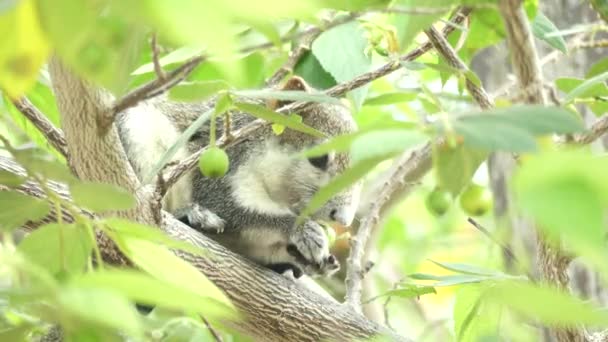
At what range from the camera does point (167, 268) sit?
28.5 inches

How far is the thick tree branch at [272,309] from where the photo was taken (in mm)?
1551

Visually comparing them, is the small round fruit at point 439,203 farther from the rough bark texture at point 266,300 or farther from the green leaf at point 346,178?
the green leaf at point 346,178

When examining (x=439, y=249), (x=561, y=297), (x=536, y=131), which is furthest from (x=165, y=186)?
(x=439, y=249)

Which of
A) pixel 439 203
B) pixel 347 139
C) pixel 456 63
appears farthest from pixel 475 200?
pixel 347 139

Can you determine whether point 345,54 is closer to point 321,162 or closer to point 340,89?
point 340,89

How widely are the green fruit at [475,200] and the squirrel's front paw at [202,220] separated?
1.65ft

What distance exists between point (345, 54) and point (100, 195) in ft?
2.47

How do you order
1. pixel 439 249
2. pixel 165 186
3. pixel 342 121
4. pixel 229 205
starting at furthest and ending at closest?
pixel 439 249
pixel 342 121
pixel 229 205
pixel 165 186

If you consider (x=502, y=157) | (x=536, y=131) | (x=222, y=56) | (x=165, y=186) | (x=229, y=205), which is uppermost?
(x=222, y=56)

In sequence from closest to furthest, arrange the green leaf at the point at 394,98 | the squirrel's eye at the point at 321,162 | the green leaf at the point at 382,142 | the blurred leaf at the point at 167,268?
the green leaf at the point at 382,142
the blurred leaf at the point at 167,268
the green leaf at the point at 394,98
the squirrel's eye at the point at 321,162

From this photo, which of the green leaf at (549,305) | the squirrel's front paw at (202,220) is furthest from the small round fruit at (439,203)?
the green leaf at (549,305)

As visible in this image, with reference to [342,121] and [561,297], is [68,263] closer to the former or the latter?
[561,297]

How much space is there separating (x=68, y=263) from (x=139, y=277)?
1.08ft

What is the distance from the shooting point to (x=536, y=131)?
643 millimetres
